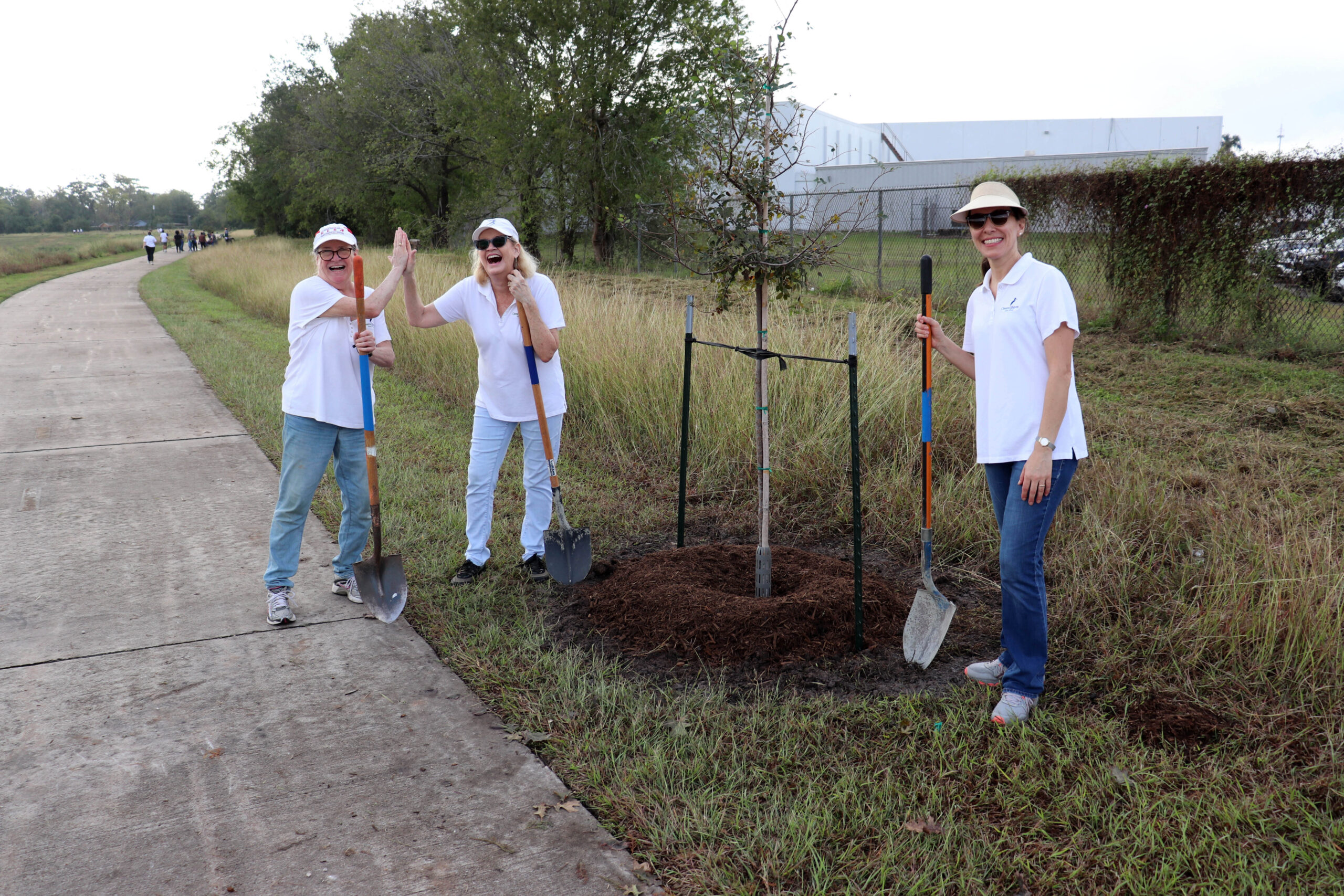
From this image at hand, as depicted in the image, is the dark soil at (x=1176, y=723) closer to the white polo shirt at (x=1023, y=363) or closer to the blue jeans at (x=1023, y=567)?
the blue jeans at (x=1023, y=567)

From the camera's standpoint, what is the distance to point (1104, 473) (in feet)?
17.0

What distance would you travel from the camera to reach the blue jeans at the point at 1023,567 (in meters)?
3.17

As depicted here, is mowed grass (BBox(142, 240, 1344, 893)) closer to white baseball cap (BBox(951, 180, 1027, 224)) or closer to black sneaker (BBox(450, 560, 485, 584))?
black sneaker (BBox(450, 560, 485, 584))

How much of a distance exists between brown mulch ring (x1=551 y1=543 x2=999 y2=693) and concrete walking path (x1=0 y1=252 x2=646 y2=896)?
2.60 ft

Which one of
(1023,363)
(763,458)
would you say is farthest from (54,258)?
(1023,363)

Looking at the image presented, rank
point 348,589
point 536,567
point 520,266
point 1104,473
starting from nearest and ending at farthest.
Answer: point 520,266, point 348,589, point 536,567, point 1104,473

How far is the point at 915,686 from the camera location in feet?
12.0

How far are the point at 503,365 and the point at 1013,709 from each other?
107 inches

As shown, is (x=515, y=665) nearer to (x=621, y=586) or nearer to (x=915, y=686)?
(x=621, y=586)

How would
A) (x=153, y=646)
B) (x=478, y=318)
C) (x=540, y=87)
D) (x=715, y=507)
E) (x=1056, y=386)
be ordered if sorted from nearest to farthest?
1. (x=1056, y=386)
2. (x=153, y=646)
3. (x=478, y=318)
4. (x=715, y=507)
5. (x=540, y=87)

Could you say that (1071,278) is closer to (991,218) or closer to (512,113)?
(991,218)

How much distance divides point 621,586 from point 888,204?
12.8 meters

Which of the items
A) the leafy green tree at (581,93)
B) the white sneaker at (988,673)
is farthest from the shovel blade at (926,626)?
the leafy green tree at (581,93)

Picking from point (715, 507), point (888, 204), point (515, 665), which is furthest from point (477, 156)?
point (515, 665)
